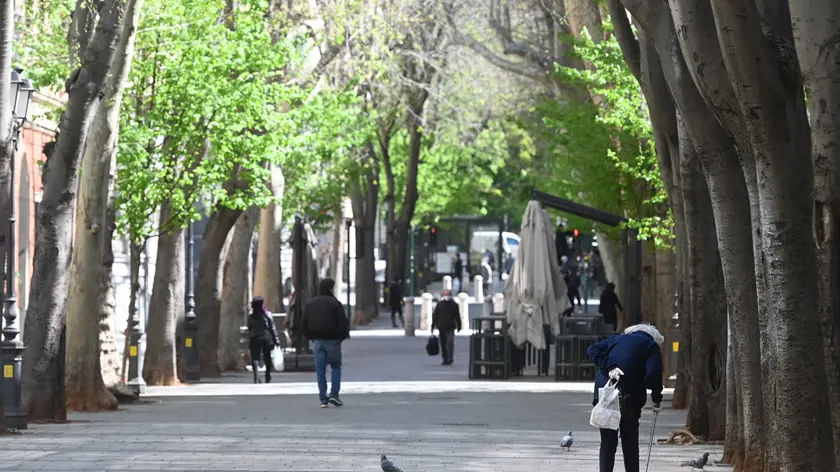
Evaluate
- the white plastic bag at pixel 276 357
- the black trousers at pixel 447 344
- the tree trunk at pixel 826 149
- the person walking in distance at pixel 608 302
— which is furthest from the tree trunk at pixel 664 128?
the person walking in distance at pixel 608 302

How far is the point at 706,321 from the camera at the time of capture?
59.5ft

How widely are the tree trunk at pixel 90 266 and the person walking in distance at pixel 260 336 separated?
24.8 ft

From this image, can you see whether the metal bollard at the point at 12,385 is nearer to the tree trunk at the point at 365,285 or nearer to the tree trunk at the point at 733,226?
the tree trunk at the point at 733,226

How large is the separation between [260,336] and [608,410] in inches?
706

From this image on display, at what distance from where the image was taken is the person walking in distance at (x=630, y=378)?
505 inches

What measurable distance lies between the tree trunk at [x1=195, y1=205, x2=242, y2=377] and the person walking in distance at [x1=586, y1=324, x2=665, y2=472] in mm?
17324

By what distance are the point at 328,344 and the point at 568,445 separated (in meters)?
6.80

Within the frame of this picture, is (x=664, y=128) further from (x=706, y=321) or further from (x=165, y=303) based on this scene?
(x=165, y=303)

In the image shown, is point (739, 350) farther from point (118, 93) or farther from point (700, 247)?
point (118, 93)

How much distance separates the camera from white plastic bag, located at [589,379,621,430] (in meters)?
12.6

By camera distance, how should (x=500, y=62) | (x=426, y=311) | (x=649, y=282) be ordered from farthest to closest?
1. (x=426, y=311)
2. (x=500, y=62)
3. (x=649, y=282)

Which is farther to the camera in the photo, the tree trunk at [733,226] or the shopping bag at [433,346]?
the shopping bag at [433,346]

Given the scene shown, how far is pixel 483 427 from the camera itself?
19516 mm

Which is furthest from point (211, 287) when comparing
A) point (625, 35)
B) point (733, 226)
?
point (733, 226)
